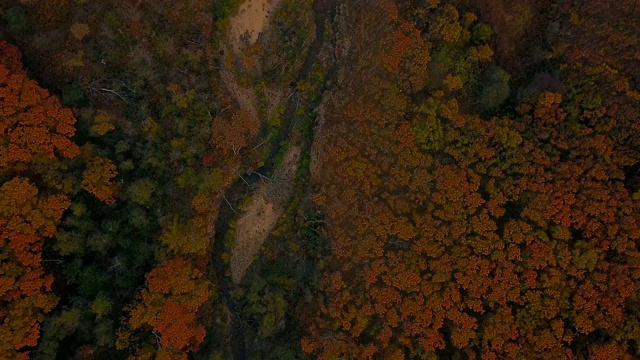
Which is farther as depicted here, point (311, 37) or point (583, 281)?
point (311, 37)

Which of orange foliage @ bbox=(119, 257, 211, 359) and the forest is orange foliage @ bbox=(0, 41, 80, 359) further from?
orange foliage @ bbox=(119, 257, 211, 359)

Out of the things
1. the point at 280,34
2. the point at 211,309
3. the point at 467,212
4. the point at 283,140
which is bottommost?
the point at 211,309

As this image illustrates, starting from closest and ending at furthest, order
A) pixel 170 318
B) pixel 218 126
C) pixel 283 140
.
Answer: pixel 170 318
pixel 218 126
pixel 283 140

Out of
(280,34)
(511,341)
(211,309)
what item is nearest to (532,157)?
(511,341)

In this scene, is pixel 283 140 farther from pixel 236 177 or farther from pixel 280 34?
pixel 280 34

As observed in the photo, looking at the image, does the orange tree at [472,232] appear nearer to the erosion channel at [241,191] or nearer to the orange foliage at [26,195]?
the erosion channel at [241,191]

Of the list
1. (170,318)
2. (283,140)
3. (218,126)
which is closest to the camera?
(170,318)

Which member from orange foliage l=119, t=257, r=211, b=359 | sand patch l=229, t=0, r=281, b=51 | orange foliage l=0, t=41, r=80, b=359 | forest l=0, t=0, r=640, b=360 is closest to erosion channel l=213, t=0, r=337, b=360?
forest l=0, t=0, r=640, b=360

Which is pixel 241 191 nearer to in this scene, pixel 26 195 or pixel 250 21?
pixel 250 21

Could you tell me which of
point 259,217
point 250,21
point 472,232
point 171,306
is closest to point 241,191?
point 259,217
